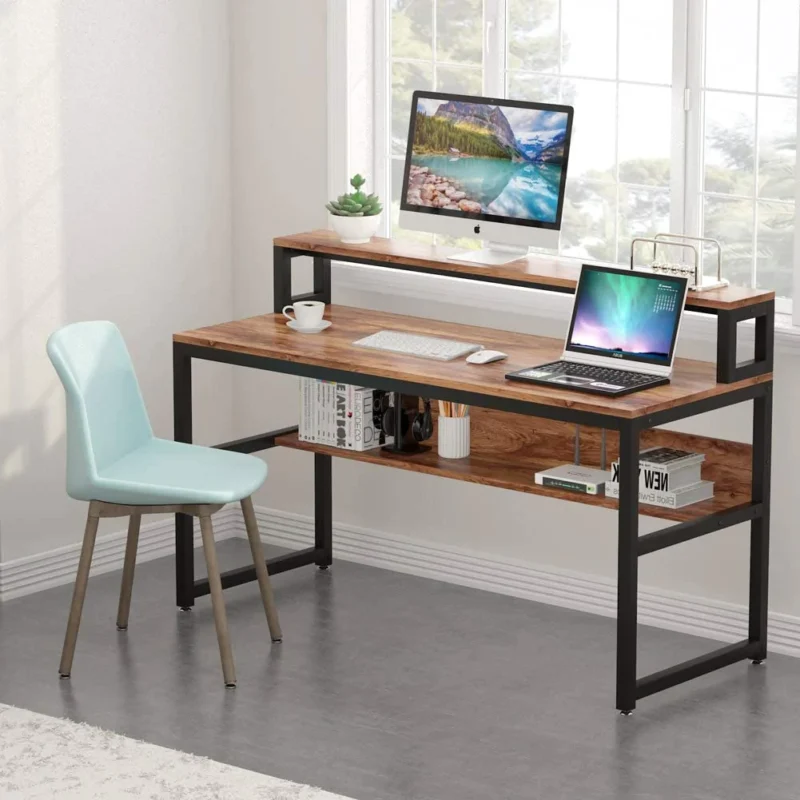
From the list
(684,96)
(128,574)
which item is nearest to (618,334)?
(684,96)

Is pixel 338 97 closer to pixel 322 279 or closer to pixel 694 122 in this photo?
pixel 322 279

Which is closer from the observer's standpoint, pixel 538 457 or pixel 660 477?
pixel 660 477

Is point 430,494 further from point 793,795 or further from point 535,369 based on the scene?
point 793,795

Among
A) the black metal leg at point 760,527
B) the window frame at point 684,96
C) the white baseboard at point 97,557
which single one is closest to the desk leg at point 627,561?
the black metal leg at point 760,527

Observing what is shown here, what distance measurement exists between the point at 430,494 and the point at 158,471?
1126 millimetres

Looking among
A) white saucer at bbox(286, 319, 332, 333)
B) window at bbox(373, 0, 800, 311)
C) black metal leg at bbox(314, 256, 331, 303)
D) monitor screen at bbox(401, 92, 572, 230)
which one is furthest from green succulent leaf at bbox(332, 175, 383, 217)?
window at bbox(373, 0, 800, 311)

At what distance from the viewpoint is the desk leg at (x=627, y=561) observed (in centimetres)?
401

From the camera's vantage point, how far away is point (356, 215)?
494 cm

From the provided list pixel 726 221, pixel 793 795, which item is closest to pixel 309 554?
pixel 726 221

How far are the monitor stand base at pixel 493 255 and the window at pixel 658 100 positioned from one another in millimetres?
286

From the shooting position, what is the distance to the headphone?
4793 millimetres

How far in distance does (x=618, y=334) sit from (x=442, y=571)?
120cm

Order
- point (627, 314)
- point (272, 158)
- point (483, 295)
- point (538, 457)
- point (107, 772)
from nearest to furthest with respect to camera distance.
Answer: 1. point (107, 772)
2. point (627, 314)
3. point (538, 457)
4. point (483, 295)
5. point (272, 158)

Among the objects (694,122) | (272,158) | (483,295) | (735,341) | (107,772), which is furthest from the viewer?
(272,158)
